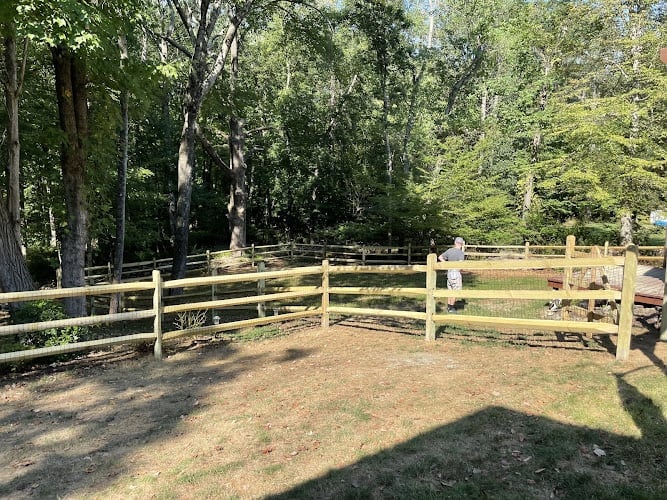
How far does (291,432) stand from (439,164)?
19421 millimetres

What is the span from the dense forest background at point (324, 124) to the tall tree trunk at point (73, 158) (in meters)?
0.04

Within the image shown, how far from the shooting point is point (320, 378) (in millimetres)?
5414

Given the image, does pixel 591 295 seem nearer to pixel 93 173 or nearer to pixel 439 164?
pixel 93 173

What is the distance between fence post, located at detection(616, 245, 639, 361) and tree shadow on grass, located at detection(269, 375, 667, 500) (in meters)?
1.51

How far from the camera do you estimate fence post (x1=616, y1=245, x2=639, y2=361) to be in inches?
210

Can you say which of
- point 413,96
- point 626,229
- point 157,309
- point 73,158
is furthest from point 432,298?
point 413,96

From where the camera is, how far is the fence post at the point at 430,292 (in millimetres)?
6473

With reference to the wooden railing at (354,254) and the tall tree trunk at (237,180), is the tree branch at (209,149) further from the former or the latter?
the wooden railing at (354,254)

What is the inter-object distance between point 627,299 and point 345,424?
12.0 feet

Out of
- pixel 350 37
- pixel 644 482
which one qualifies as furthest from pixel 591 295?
pixel 350 37

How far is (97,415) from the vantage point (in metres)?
4.69

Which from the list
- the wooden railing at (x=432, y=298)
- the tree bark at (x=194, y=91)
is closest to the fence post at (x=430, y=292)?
the wooden railing at (x=432, y=298)

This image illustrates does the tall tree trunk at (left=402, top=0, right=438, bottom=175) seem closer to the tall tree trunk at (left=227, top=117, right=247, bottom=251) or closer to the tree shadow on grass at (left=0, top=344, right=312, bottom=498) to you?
the tall tree trunk at (left=227, top=117, right=247, bottom=251)

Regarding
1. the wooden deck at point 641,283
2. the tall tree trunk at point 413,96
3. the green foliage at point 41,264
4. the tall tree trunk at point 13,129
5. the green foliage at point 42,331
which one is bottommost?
the green foliage at point 41,264
